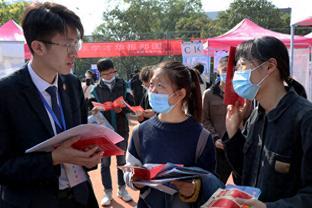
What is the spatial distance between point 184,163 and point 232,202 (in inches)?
31.5

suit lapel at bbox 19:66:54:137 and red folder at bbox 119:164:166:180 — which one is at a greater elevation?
suit lapel at bbox 19:66:54:137

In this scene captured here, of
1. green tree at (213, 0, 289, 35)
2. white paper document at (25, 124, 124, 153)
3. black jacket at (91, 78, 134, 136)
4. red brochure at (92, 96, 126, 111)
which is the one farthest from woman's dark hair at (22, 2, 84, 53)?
green tree at (213, 0, 289, 35)

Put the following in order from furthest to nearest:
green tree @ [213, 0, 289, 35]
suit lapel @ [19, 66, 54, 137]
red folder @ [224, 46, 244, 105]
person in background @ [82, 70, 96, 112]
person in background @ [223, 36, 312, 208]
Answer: green tree @ [213, 0, 289, 35] < person in background @ [82, 70, 96, 112] < red folder @ [224, 46, 244, 105] < suit lapel @ [19, 66, 54, 137] < person in background @ [223, 36, 312, 208]

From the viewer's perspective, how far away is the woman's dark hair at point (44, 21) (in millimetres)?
1972

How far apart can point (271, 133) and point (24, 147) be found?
1206mm

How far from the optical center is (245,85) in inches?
76.4

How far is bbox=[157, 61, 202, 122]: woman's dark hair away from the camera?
8.27 ft

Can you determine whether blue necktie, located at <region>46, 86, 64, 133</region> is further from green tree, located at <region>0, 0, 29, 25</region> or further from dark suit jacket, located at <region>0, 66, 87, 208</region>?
green tree, located at <region>0, 0, 29, 25</region>

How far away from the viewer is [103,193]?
5492mm

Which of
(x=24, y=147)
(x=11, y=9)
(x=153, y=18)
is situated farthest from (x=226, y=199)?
(x=153, y=18)

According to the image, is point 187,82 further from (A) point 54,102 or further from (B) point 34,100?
(B) point 34,100

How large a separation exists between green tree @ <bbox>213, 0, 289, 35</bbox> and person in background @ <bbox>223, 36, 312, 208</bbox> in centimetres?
3199

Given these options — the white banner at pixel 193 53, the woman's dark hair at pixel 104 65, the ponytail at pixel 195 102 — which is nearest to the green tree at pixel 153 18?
the white banner at pixel 193 53

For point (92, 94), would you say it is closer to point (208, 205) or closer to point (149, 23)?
point (208, 205)
